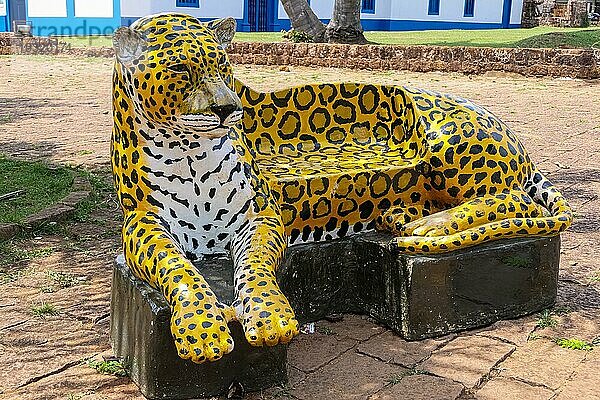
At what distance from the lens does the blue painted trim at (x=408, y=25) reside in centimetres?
3291

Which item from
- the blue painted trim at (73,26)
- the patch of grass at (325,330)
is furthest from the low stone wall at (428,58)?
the patch of grass at (325,330)

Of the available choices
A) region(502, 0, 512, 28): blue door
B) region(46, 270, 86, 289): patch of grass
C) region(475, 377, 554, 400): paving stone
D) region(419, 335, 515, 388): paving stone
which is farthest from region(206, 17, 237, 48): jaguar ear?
region(502, 0, 512, 28): blue door

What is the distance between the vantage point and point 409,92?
164 inches

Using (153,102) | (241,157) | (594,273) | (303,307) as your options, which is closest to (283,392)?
(303,307)

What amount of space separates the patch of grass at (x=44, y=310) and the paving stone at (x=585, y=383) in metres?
2.40

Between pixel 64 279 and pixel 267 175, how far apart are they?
150 centimetres

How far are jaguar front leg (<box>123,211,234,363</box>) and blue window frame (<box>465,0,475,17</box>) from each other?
1333 inches

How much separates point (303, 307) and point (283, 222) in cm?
45

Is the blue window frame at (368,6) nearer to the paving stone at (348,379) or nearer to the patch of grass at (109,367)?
the paving stone at (348,379)

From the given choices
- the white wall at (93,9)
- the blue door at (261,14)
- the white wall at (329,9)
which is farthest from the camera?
the blue door at (261,14)

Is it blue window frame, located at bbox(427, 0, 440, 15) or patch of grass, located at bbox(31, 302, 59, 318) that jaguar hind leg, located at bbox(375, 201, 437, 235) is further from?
blue window frame, located at bbox(427, 0, 440, 15)

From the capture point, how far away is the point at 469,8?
35.4 m

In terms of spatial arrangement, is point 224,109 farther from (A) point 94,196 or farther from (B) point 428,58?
(B) point 428,58

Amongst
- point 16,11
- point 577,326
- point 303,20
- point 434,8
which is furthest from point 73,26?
point 577,326
